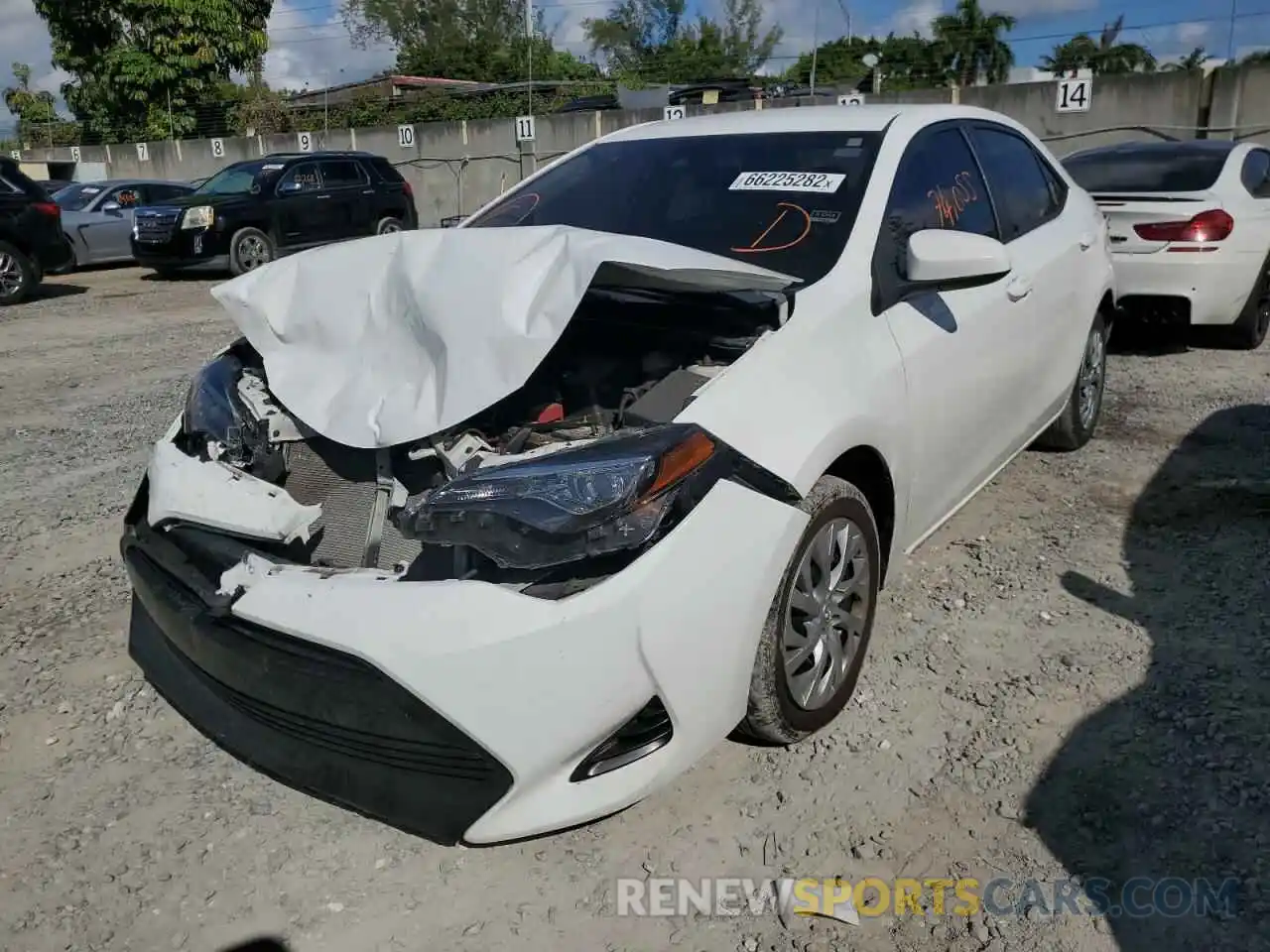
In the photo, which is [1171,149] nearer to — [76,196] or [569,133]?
[569,133]

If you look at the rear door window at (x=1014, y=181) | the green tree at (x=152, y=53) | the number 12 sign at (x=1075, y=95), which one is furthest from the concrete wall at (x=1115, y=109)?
the green tree at (x=152, y=53)

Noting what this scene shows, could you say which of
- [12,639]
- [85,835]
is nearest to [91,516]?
[12,639]

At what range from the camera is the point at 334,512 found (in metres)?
2.66

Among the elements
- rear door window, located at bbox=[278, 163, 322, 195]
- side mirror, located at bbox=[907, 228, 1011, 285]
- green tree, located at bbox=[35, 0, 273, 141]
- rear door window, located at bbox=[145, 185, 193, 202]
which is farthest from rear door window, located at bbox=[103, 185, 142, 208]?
green tree, located at bbox=[35, 0, 273, 141]

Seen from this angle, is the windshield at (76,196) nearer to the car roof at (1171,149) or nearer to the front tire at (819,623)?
the car roof at (1171,149)

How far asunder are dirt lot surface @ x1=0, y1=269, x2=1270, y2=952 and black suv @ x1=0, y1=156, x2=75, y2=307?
9210 millimetres

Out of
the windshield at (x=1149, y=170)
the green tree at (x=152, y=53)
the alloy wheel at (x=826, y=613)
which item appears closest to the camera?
the alloy wheel at (x=826, y=613)

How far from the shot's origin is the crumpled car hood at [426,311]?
8.16 ft

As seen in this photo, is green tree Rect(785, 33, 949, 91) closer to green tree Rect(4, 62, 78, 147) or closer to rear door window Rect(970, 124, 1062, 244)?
rear door window Rect(970, 124, 1062, 244)

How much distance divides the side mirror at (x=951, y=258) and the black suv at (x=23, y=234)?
11926 mm

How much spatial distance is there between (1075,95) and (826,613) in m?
15.3

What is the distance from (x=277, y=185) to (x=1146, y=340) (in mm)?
11145

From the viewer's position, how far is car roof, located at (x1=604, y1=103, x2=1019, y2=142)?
3506 mm

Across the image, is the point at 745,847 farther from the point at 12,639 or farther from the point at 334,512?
the point at 12,639
